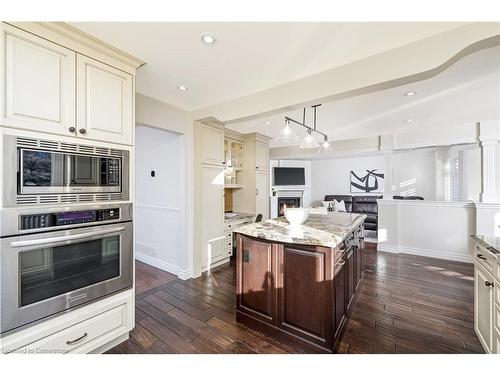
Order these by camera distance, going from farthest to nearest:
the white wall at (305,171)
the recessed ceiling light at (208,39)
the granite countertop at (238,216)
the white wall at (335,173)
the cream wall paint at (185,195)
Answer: the white wall at (305,171) < the white wall at (335,173) < the granite countertop at (238,216) < the cream wall paint at (185,195) < the recessed ceiling light at (208,39)

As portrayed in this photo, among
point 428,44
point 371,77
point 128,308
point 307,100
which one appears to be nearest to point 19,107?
point 128,308

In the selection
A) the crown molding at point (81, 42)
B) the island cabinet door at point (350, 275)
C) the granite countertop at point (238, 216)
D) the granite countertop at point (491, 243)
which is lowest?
the island cabinet door at point (350, 275)

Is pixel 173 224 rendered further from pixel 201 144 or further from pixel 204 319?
pixel 204 319

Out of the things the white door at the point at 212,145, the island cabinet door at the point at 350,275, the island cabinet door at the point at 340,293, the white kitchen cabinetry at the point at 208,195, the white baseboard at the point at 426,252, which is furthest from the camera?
the white baseboard at the point at 426,252

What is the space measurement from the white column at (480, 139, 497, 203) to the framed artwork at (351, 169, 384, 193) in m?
3.37

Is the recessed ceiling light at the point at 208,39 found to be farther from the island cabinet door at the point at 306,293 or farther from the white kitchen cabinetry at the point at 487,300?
the white kitchen cabinetry at the point at 487,300

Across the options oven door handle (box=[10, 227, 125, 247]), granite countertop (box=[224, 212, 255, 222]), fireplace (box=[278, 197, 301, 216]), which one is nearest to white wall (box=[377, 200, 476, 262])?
granite countertop (box=[224, 212, 255, 222])

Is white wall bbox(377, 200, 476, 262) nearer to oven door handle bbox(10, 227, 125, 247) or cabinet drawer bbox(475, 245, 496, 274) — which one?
cabinet drawer bbox(475, 245, 496, 274)

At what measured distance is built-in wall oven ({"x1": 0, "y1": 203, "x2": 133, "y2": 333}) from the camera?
1.24 meters

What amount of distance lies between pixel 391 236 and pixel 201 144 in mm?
4177

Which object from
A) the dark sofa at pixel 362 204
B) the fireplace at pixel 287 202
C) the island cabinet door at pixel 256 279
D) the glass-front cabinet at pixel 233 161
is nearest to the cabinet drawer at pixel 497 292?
the island cabinet door at pixel 256 279

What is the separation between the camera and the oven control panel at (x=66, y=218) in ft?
4.29
